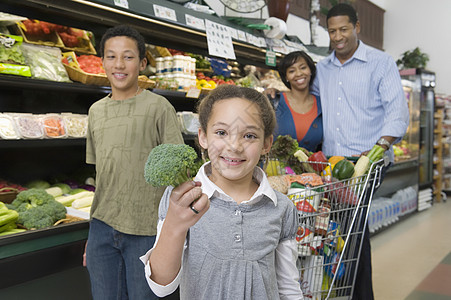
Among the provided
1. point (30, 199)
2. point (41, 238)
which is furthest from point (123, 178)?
point (30, 199)

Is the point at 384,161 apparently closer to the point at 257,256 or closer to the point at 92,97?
the point at 257,256

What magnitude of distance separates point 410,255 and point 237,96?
4294mm

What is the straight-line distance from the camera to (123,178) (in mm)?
1943

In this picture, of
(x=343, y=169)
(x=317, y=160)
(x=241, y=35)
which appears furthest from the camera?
(x=241, y=35)

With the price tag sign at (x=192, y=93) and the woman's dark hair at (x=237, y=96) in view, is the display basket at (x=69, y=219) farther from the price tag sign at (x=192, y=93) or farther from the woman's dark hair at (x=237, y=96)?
the woman's dark hair at (x=237, y=96)

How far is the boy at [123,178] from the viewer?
1906 mm

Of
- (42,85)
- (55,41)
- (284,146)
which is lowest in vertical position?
(284,146)

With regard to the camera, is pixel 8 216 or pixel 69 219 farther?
pixel 69 219

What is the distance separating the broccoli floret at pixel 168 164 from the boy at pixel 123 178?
1.09 meters

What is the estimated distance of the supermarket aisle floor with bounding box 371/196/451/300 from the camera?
150 inches

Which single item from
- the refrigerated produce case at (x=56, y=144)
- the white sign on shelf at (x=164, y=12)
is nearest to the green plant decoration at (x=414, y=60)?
the refrigerated produce case at (x=56, y=144)

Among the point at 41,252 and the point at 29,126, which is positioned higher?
the point at 29,126

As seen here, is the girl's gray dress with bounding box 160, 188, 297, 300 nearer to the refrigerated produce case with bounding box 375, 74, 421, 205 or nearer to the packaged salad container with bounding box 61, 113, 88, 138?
the packaged salad container with bounding box 61, 113, 88, 138

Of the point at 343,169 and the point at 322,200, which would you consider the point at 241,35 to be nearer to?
the point at 343,169
